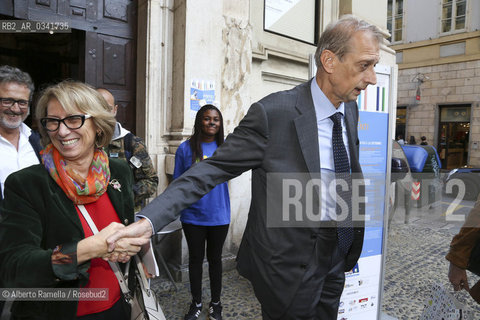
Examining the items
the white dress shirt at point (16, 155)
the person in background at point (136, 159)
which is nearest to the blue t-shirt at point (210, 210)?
the person in background at point (136, 159)

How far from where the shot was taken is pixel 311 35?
6.00 metres

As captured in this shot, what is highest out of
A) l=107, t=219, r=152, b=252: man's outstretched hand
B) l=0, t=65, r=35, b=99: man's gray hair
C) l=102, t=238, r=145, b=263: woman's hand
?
l=0, t=65, r=35, b=99: man's gray hair

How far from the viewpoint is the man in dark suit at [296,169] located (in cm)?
165

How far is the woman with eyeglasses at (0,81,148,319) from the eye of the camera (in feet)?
4.21

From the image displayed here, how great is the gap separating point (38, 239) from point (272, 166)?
3.35 ft

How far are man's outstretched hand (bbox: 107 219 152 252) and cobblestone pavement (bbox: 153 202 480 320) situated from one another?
7.35 feet

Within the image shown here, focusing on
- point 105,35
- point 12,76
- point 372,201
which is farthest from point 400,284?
point 105,35

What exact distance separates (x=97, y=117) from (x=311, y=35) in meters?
5.17

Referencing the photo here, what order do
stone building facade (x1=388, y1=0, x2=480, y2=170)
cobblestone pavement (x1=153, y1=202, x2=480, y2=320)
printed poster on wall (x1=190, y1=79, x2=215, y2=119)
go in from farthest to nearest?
stone building facade (x1=388, y1=0, x2=480, y2=170), printed poster on wall (x1=190, y1=79, x2=215, y2=119), cobblestone pavement (x1=153, y1=202, x2=480, y2=320)

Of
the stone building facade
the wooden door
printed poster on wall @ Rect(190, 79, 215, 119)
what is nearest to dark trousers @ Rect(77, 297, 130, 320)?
printed poster on wall @ Rect(190, 79, 215, 119)

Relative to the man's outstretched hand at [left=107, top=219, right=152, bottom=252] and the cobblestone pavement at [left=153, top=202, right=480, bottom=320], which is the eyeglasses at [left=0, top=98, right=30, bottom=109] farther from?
the cobblestone pavement at [left=153, top=202, right=480, bottom=320]

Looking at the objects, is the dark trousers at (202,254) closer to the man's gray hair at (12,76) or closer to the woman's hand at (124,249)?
the man's gray hair at (12,76)

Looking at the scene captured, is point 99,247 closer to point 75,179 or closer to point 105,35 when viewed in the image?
point 75,179

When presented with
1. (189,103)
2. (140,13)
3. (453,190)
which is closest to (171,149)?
(189,103)
